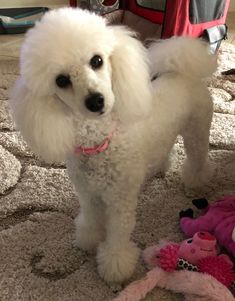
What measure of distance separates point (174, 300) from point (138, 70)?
1.83 ft

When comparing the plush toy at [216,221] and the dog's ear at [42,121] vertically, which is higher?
the dog's ear at [42,121]

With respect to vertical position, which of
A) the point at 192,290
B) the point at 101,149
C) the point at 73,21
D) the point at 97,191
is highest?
the point at 73,21

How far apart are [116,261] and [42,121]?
0.42 m

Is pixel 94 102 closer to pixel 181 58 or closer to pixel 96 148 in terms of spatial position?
pixel 96 148

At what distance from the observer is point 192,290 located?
93 cm

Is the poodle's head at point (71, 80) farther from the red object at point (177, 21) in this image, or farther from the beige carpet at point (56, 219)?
the red object at point (177, 21)

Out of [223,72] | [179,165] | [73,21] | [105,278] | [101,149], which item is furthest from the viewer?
[223,72]

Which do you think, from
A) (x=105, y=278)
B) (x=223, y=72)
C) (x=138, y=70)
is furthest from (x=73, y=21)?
(x=223, y=72)

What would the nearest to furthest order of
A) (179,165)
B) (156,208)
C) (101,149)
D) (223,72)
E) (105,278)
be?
(101,149), (105,278), (156,208), (179,165), (223,72)

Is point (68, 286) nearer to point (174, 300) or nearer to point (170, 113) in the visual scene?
point (174, 300)

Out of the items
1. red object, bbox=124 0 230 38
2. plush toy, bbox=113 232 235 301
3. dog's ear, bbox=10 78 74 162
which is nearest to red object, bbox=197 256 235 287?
plush toy, bbox=113 232 235 301

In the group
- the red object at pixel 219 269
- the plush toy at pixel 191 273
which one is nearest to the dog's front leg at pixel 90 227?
the plush toy at pixel 191 273

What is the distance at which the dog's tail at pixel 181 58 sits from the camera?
110cm

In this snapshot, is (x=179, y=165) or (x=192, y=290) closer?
(x=192, y=290)
